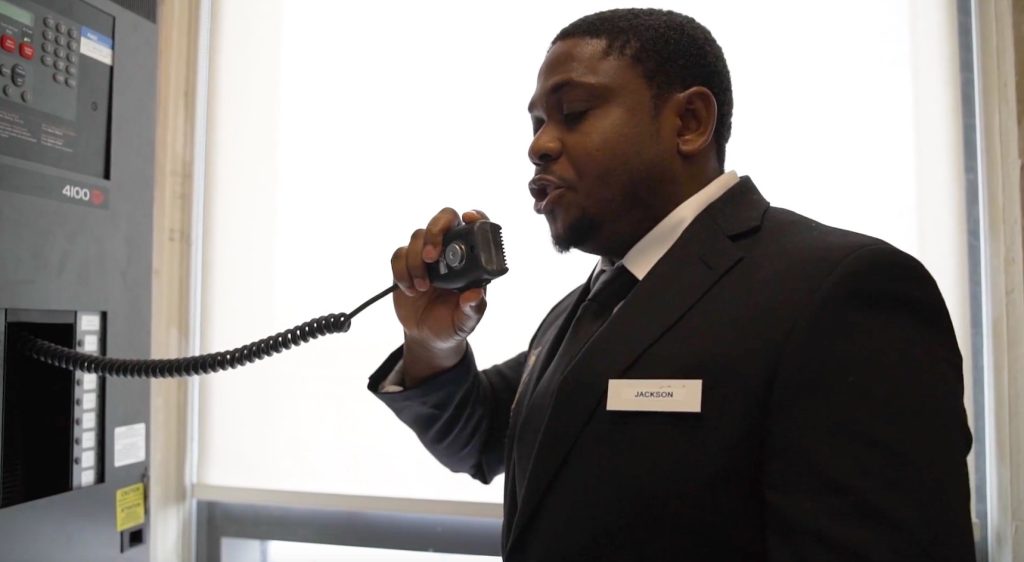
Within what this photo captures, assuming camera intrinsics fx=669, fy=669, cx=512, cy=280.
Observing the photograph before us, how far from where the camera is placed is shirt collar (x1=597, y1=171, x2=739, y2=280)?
Answer: 85 cm

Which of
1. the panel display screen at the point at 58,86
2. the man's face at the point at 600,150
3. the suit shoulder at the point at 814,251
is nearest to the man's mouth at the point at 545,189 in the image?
the man's face at the point at 600,150

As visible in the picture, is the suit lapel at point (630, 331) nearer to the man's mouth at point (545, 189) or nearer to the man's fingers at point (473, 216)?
the man's mouth at point (545, 189)

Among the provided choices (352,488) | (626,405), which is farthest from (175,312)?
(626,405)

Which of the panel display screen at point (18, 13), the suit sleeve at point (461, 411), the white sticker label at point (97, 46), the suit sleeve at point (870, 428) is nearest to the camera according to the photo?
the suit sleeve at point (870, 428)

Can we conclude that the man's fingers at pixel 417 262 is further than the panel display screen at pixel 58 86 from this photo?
Yes

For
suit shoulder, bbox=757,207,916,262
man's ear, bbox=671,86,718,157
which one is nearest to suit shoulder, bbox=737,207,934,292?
suit shoulder, bbox=757,207,916,262

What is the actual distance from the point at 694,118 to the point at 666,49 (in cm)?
10

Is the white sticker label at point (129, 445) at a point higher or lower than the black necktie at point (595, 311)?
lower

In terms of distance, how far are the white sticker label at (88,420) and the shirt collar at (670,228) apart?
753 millimetres

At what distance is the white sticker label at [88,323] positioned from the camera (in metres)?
0.89

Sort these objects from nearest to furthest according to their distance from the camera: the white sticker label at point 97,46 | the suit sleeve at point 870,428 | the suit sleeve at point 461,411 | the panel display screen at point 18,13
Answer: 1. the suit sleeve at point 870,428
2. the panel display screen at point 18,13
3. the white sticker label at point 97,46
4. the suit sleeve at point 461,411

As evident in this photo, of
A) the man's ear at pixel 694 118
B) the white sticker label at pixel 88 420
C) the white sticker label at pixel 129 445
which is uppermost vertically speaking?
the man's ear at pixel 694 118

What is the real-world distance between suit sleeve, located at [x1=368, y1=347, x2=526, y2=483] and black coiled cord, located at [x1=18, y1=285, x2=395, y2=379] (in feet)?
0.45

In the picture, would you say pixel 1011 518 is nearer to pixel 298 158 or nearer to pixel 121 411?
pixel 121 411
